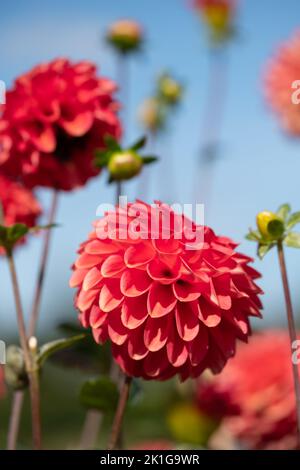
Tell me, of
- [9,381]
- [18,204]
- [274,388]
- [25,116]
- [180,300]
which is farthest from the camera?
[274,388]

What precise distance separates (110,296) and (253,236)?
0.51 ft

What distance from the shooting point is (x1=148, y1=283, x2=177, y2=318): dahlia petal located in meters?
0.67

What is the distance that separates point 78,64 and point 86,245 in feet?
1.51

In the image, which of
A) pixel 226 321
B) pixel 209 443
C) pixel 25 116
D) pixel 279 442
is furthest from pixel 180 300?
pixel 209 443

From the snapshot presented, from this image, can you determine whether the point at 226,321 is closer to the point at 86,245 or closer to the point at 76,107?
the point at 86,245

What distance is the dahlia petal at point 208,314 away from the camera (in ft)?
2.17

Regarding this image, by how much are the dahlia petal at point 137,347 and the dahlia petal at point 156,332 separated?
0.01m

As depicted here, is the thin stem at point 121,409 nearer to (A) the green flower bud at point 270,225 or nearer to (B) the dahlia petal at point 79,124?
(A) the green flower bud at point 270,225

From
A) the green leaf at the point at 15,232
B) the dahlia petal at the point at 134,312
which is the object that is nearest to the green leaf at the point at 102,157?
the green leaf at the point at 15,232

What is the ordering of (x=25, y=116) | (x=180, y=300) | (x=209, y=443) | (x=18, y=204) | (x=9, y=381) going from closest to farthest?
(x=180, y=300)
(x=9, y=381)
(x=25, y=116)
(x=18, y=204)
(x=209, y=443)

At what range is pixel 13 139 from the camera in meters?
1.05

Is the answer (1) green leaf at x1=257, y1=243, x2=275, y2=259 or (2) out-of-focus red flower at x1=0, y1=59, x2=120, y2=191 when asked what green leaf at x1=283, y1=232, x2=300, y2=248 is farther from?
(2) out-of-focus red flower at x1=0, y1=59, x2=120, y2=191

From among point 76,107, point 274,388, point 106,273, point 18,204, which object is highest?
point 76,107

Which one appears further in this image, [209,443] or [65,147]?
[209,443]
